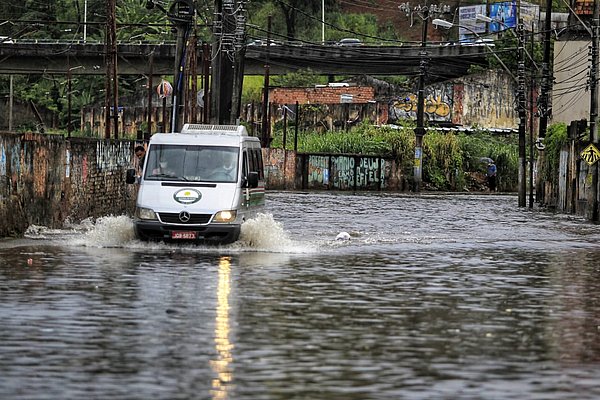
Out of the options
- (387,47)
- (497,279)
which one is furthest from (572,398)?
(387,47)

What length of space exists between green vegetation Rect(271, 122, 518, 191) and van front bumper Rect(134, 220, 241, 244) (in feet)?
182

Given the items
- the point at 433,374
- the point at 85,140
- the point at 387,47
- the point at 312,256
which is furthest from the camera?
the point at 387,47

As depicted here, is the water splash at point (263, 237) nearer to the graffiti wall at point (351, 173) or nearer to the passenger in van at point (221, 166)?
the passenger in van at point (221, 166)

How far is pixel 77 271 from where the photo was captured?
21.4 meters

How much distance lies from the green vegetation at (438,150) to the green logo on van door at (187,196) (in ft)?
182

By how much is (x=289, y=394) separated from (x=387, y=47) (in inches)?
3325

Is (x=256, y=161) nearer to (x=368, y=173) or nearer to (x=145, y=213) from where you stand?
(x=145, y=213)

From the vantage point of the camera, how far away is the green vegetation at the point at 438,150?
8081 cm

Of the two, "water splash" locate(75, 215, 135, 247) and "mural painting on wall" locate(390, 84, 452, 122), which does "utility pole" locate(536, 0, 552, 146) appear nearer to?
"mural painting on wall" locate(390, 84, 452, 122)

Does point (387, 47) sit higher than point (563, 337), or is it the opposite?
point (387, 47)

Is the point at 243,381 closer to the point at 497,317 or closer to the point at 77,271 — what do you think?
the point at 497,317

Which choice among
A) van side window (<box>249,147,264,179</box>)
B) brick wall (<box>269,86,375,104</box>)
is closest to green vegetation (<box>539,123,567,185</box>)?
van side window (<box>249,147,264,179</box>)

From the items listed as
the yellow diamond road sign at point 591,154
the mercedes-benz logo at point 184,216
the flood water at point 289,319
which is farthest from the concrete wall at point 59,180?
the yellow diamond road sign at point 591,154

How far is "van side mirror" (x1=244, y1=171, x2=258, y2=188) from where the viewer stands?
86.1ft
